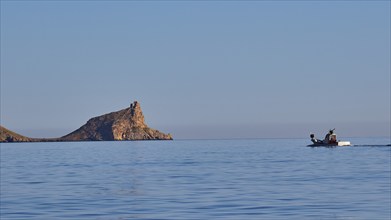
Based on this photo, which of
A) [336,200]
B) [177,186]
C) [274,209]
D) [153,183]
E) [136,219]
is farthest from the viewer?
[153,183]

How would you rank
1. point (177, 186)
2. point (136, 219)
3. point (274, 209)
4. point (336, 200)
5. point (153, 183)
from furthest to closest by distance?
point (153, 183)
point (177, 186)
point (336, 200)
point (274, 209)
point (136, 219)

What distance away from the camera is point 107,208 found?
1697 inches

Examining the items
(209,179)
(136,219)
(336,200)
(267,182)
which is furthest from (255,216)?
(209,179)

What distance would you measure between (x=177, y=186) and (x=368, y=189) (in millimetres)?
14290

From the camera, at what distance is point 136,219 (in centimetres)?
3778

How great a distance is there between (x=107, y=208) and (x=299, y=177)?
91.1 ft

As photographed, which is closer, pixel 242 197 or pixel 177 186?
pixel 242 197

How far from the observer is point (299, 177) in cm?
6700

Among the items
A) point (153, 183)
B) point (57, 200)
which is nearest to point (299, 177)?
Result: point (153, 183)

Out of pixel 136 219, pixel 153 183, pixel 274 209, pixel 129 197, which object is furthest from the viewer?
pixel 153 183

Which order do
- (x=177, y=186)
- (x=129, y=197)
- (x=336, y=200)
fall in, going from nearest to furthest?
(x=336, y=200) < (x=129, y=197) < (x=177, y=186)

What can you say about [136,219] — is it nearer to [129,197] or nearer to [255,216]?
[255,216]

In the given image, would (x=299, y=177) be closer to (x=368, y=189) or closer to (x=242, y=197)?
(x=368, y=189)

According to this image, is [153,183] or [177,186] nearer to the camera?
[177,186]
